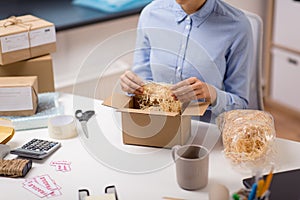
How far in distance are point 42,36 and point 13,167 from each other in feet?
2.22

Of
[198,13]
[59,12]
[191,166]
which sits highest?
→ [198,13]

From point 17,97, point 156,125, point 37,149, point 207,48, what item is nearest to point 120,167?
point 156,125

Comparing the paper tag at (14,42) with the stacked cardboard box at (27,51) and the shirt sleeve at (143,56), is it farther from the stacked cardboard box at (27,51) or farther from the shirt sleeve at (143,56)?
the shirt sleeve at (143,56)

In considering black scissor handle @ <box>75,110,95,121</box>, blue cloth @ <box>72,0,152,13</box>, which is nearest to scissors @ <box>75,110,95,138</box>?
black scissor handle @ <box>75,110,95,121</box>

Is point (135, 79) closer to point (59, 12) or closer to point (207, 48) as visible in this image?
point (207, 48)

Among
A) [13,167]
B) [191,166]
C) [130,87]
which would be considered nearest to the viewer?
[191,166]

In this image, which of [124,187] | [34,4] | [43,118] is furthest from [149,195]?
[34,4]

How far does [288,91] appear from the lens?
11.1 ft

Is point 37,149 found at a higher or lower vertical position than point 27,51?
lower

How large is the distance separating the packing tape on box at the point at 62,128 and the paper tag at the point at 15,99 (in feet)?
0.49

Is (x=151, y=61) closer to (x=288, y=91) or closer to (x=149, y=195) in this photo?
(x=149, y=195)

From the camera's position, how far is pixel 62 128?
5.36 feet

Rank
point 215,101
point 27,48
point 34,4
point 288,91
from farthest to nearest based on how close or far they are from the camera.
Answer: point 288,91
point 34,4
point 27,48
point 215,101

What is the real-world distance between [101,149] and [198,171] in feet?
1.15
